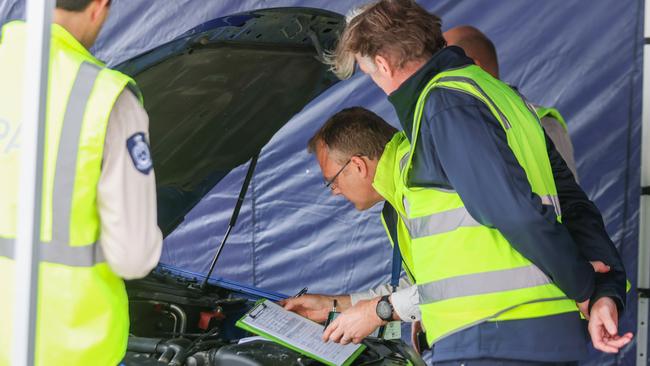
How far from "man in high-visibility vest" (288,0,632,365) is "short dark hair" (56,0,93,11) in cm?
67

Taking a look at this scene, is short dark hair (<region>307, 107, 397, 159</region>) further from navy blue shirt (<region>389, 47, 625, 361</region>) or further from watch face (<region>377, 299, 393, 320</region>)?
navy blue shirt (<region>389, 47, 625, 361</region>)

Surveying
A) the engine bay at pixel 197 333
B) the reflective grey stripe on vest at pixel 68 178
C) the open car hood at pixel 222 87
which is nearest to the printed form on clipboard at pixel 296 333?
the engine bay at pixel 197 333

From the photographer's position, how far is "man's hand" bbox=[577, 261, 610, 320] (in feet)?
8.07

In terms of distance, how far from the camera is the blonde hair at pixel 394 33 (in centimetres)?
246

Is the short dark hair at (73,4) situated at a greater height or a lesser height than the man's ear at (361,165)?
greater

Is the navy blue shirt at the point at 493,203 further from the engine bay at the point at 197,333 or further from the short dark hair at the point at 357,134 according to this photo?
the short dark hair at the point at 357,134

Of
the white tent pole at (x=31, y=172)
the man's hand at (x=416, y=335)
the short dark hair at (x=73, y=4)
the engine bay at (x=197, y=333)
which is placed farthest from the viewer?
the man's hand at (x=416, y=335)

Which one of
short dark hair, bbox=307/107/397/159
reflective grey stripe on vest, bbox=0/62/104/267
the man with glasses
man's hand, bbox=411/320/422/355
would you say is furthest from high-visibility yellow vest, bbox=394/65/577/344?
man's hand, bbox=411/320/422/355

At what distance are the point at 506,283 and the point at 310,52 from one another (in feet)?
3.67

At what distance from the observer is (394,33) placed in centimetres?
246

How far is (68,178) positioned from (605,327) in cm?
124

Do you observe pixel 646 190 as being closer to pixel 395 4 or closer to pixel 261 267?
pixel 395 4

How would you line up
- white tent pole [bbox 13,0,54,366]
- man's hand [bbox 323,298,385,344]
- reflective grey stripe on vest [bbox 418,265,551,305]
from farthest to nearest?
man's hand [bbox 323,298,385,344]
reflective grey stripe on vest [bbox 418,265,551,305]
white tent pole [bbox 13,0,54,366]

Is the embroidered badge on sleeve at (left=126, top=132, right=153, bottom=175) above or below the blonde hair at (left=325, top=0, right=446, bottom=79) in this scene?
below
